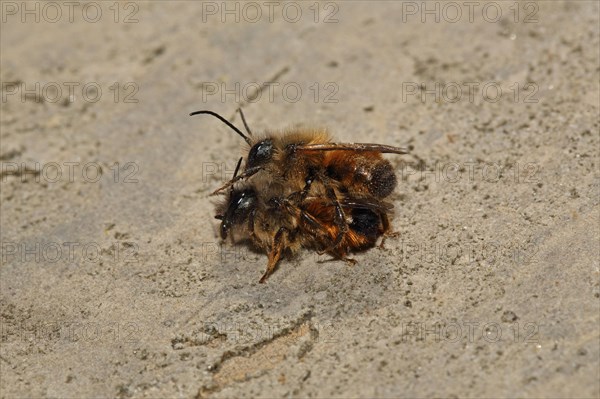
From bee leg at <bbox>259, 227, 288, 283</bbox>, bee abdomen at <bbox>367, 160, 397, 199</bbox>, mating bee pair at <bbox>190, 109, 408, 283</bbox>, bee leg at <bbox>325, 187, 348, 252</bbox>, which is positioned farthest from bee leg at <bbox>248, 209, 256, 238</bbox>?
bee abdomen at <bbox>367, 160, 397, 199</bbox>

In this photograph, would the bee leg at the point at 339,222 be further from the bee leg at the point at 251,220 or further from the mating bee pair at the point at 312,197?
the bee leg at the point at 251,220

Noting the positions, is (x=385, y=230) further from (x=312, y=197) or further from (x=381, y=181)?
(x=312, y=197)

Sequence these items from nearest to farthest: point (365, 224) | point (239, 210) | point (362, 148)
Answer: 1. point (362, 148)
2. point (365, 224)
3. point (239, 210)

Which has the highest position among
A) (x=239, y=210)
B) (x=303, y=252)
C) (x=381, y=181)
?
(x=381, y=181)

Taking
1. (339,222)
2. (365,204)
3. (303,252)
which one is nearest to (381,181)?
(365,204)

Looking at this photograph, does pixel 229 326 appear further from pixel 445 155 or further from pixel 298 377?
pixel 445 155

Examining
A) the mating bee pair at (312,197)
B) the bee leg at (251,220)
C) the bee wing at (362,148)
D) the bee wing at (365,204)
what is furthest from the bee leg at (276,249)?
the bee wing at (362,148)

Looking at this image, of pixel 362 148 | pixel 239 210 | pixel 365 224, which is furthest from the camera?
pixel 239 210
